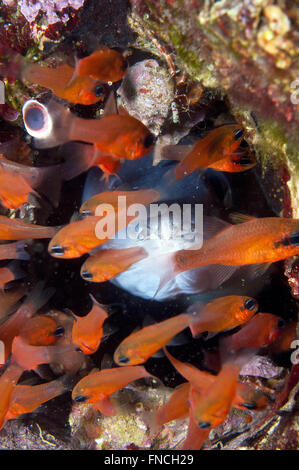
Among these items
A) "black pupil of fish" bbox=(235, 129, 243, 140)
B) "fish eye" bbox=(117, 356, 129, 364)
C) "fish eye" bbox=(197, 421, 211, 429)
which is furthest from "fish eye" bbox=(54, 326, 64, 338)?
"black pupil of fish" bbox=(235, 129, 243, 140)

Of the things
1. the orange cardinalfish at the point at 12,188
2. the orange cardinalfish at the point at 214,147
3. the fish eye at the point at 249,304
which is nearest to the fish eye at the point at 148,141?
the orange cardinalfish at the point at 214,147

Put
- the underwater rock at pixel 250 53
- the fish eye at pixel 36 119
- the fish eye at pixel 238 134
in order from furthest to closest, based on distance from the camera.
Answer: the fish eye at pixel 36 119 < the fish eye at pixel 238 134 < the underwater rock at pixel 250 53

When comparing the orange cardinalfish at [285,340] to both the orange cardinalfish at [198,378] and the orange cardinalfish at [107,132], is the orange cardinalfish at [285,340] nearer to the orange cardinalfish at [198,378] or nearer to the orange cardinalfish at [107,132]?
the orange cardinalfish at [198,378]

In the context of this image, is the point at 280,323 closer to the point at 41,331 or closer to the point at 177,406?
the point at 177,406

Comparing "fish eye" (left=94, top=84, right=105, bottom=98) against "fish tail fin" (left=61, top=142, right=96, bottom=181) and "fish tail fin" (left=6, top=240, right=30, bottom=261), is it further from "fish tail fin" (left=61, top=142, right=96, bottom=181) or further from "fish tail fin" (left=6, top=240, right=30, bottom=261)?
"fish tail fin" (left=6, top=240, right=30, bottom=261)

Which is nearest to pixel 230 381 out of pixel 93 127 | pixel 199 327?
pixel 199 327

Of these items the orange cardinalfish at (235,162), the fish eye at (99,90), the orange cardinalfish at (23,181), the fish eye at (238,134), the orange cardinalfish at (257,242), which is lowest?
the orange cardinalfish at (257,242)

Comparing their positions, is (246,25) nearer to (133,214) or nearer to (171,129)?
(133,214)

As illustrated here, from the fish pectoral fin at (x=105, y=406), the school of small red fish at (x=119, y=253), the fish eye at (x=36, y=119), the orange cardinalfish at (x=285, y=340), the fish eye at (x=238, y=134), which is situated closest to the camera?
the school of small red fish at (x=119, y=253)

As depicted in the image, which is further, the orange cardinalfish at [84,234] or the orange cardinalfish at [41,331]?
the orange cardinalfish at [41,331]

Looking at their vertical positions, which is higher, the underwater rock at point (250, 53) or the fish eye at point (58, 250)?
the underwater rock at point (250, 53)
